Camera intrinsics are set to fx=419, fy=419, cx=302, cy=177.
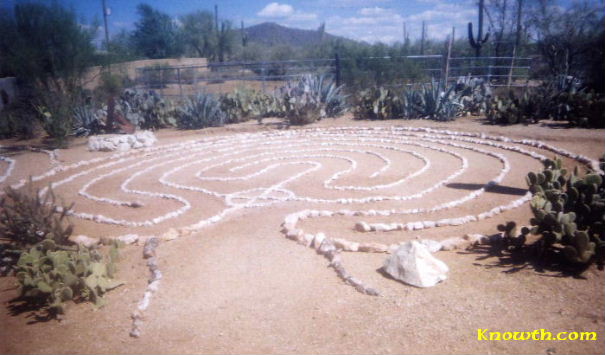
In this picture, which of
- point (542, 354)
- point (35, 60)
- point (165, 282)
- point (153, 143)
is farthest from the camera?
point (35, 60)

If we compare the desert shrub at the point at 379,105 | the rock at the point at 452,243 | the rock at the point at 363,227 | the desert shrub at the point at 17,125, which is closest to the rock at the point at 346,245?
the rock at the point at 363,227

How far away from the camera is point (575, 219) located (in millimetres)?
3842

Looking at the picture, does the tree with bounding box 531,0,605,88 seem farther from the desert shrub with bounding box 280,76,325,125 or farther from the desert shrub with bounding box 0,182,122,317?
the desert shrub with bounding box 0,182,122,317

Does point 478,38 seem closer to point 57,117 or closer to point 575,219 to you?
point 57,117

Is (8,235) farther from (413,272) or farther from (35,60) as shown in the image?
(35,60)

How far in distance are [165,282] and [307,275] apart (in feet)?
4.15

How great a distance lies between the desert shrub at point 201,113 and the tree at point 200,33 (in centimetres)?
2884

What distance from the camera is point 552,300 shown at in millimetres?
3127

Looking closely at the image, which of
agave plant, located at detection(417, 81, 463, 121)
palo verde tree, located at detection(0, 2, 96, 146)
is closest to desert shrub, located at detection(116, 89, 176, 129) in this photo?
palo verde tree, located at detection(0, 2, 96, 146)

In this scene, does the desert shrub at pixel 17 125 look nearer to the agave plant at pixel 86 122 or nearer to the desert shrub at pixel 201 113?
the agave plant at pixel 86 122

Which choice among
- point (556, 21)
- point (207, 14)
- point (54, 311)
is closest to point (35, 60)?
point (54, 311)

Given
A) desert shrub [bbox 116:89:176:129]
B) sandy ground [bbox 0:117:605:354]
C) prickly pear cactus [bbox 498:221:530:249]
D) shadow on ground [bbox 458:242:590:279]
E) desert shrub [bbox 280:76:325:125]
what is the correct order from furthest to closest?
desert shrub [bbox 116:89:176:129] < desert shrub [bbox 280:76:325:125] < prickly pear cactus [bbox 498:221:530:249] < shadow on ground [bbox 458:242:590:279] < sandy ground [bbox 0:117:605:354]

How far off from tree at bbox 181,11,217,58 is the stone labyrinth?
33.0m

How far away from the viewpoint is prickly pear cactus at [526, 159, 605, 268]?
3410mm
